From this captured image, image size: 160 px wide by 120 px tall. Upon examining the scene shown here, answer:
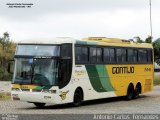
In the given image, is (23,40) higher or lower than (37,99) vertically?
higher

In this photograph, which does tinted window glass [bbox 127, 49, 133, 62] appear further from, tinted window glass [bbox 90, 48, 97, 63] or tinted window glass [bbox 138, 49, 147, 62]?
tinted window glass [bbox 90, 48, 97, 63]

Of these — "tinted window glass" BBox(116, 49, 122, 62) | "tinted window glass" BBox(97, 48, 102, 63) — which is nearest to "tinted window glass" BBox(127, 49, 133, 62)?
"tinted window glass" BBox(116, 49, 122, 62)

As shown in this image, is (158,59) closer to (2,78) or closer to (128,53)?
(2,78)

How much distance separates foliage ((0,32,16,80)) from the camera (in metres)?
71.1

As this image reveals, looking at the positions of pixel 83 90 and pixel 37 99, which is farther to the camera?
pixel 83 90

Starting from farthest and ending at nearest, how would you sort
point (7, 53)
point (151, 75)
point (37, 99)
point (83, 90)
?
point (7, 53)
point (151, 75)
point (83, 90)
point (37, 99)

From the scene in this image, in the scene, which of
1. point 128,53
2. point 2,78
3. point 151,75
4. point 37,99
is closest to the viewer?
point 37,99

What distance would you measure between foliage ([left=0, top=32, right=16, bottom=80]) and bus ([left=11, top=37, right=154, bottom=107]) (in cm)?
4180

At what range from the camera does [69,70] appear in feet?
80.9

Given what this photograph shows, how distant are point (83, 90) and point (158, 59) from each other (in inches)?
1951

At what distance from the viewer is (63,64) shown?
953 inches

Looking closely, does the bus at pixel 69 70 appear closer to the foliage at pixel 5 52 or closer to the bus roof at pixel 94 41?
the bus roof at pixel 94 41

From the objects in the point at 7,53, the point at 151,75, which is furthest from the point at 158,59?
the point at 151,75

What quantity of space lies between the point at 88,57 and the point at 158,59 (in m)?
48.9
